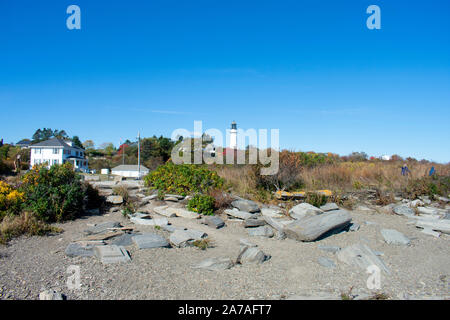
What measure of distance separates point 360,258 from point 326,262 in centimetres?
57

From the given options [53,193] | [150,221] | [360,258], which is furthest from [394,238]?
[53,193]

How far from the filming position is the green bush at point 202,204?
801 centimetres

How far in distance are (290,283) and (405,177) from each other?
10203 mm

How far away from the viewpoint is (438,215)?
332 inches

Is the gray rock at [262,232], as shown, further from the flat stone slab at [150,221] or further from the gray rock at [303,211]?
the flat stone slab at [150,221]

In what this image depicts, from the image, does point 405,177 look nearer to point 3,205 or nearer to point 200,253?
point 200,253

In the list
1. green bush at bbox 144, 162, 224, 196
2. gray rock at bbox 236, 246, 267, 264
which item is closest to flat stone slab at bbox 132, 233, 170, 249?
gray rock at bbox 236, 246, 267, 264

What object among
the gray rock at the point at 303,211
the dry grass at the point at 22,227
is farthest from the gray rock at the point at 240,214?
the dry grass at the point at 22,227

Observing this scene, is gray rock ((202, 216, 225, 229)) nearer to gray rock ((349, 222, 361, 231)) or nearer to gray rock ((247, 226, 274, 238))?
gray rock ((247, 226, 274, 238))

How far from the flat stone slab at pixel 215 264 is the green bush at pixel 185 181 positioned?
13.5 feet

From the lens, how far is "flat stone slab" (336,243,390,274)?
473 cm
